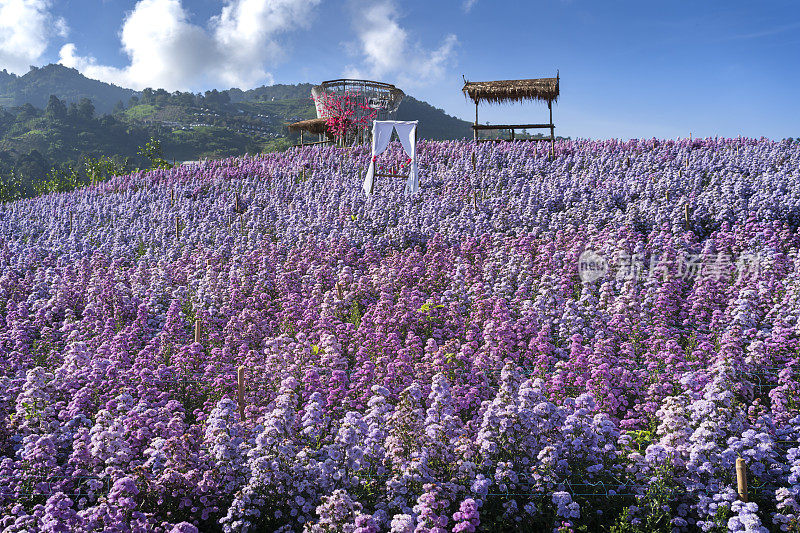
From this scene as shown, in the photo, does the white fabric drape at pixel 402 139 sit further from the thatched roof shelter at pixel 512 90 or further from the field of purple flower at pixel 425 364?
the thatched roof shelter at pixel 512 90

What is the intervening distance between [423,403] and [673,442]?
339 cm

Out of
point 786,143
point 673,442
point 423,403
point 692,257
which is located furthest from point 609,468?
point 786,143

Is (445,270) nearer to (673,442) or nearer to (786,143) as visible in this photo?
(673,442)

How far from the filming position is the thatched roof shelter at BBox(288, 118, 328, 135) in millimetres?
39812

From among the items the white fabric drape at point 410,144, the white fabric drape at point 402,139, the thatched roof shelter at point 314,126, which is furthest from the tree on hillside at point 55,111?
the white fabric drape at point 410,144

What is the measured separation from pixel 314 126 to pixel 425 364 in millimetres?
34105

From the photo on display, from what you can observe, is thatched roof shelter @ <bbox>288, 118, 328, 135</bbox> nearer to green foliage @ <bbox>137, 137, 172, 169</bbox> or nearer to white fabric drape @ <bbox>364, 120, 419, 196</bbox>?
green foliage @ <bbox>137, 137, 172, 169</bbox>

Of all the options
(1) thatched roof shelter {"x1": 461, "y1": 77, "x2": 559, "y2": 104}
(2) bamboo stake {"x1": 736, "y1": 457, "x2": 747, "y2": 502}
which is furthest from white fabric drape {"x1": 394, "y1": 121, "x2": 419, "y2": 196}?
(2) bamboo stake {"x1": 736, "y1": 457, "x2": 747, "y2": 502}

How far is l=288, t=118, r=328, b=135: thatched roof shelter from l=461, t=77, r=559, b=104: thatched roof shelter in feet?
40.6

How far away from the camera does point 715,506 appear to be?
18.7 feet

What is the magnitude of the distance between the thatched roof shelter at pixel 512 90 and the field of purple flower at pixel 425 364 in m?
9.98

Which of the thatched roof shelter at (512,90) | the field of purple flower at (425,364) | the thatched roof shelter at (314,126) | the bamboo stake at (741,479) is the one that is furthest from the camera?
the thatched roof shelter at (314,126)

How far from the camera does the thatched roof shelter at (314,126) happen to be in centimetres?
3981

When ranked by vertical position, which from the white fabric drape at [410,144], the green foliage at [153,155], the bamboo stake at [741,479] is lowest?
the bamboo stake at [741,479]
